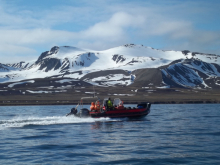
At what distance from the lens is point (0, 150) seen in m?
17.9

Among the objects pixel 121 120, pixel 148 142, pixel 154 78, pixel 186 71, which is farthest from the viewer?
pixel 186 71

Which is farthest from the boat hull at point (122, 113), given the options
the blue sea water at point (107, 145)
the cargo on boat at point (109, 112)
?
the blue sea water at point (107, 145)

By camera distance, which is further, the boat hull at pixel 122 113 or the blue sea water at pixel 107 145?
the boat hull at pixel 122 113

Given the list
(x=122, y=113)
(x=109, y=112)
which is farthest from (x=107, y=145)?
(x=122, y=113)

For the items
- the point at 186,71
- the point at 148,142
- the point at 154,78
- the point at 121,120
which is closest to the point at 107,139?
the point at 148,142

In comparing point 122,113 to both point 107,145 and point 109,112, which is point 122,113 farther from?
point 107,145

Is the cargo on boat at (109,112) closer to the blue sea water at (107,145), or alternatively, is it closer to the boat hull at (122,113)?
the boat hull at (122,113)

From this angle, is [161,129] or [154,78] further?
[154,78]

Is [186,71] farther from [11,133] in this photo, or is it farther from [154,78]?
[11,133]

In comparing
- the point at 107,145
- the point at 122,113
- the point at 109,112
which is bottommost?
the point at 107,145

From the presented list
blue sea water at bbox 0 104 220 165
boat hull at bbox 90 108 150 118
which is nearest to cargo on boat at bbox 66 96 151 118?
boat hull at bbox 90 108 150 118

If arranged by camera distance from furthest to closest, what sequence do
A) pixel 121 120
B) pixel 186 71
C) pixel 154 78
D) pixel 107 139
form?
1. pixel 186 71
2. pixel 154 78
3. pixel 121 120
4. pixel 107 139

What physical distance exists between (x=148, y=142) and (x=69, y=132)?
7159mm

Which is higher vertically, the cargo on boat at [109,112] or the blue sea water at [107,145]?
the cargo on boat at [109,112]
